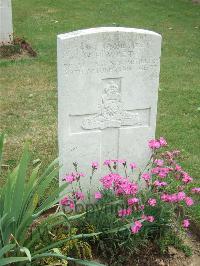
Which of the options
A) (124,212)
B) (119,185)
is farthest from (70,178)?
(124,212)

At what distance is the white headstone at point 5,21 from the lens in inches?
363

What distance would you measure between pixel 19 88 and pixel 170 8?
7790 millimetres

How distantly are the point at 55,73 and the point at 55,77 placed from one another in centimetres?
21

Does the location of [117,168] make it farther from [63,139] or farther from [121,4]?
[121,4]

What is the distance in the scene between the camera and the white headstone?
923 cm

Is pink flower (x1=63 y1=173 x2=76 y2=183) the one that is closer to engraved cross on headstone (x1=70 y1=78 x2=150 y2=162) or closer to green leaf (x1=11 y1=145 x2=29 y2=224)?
engraved cross on headstone (x1=70 y1=78 x2=150 y2=162)

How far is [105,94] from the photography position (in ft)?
12.9

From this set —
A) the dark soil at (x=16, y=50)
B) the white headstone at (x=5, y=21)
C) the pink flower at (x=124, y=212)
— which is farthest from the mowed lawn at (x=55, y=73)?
the pink flower at (x=124, y=212)

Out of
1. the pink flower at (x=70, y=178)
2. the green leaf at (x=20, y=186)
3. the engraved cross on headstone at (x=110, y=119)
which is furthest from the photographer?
the engraved cross on headstone at (x=110, y=119)

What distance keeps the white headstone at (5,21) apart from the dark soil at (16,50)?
0.11m

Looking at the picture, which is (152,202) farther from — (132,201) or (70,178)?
(70,178)

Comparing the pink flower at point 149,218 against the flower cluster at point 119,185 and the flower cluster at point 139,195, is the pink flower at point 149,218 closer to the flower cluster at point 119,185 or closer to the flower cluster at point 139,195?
the flower cluster at point 139,195

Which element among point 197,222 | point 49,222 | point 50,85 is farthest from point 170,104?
point 49,222

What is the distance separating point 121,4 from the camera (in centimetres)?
1473
